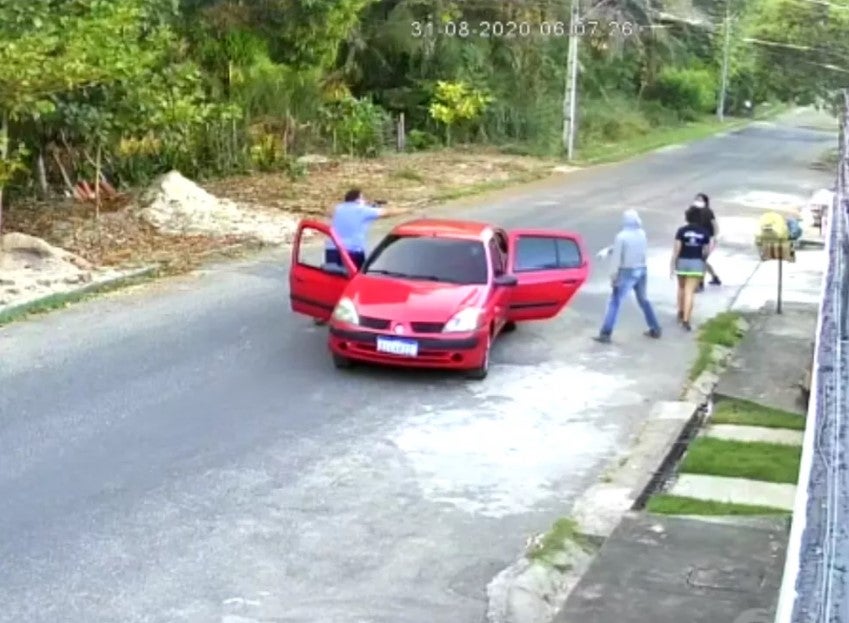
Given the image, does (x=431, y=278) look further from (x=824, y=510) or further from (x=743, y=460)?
(x=824, y=510)

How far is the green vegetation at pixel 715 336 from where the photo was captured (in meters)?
14.5

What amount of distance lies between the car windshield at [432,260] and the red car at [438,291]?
10mm

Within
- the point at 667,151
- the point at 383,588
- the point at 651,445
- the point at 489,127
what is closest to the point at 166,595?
the point at 383,588

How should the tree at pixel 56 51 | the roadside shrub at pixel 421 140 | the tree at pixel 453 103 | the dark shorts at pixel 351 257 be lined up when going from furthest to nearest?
the roadside shrub at pixel 421 140 → the tree at pixel 453 103 → the tree at pixel 56 51 → the dark shorts at pixel 351 257

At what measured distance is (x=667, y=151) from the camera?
48.9 meters

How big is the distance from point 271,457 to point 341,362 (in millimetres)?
2872

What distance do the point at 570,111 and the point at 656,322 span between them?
2509 centimetres

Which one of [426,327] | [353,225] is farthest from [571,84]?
[426,327]

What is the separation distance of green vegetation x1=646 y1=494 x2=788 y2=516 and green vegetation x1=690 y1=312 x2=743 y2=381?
4349mm

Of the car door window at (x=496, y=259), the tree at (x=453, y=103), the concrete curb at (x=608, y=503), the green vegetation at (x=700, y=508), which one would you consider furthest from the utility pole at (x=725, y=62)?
the green vegetation at (x=700, y=508)

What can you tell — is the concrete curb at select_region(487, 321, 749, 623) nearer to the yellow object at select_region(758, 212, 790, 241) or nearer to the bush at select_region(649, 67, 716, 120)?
the yellow object at select_region(758, 212, 790, 241)

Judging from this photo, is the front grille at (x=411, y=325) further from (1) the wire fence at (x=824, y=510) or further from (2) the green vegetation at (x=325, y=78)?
(2) the green vegetation at (x=325, y=78)

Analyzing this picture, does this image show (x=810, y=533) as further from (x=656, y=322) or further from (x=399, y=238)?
(x=656, y=322)

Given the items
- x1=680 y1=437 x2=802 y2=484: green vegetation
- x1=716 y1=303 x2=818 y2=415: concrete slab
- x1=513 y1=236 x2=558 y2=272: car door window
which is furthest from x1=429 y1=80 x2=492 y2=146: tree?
x1=680 y1=437 x2=802 y2=484: green vegetation
